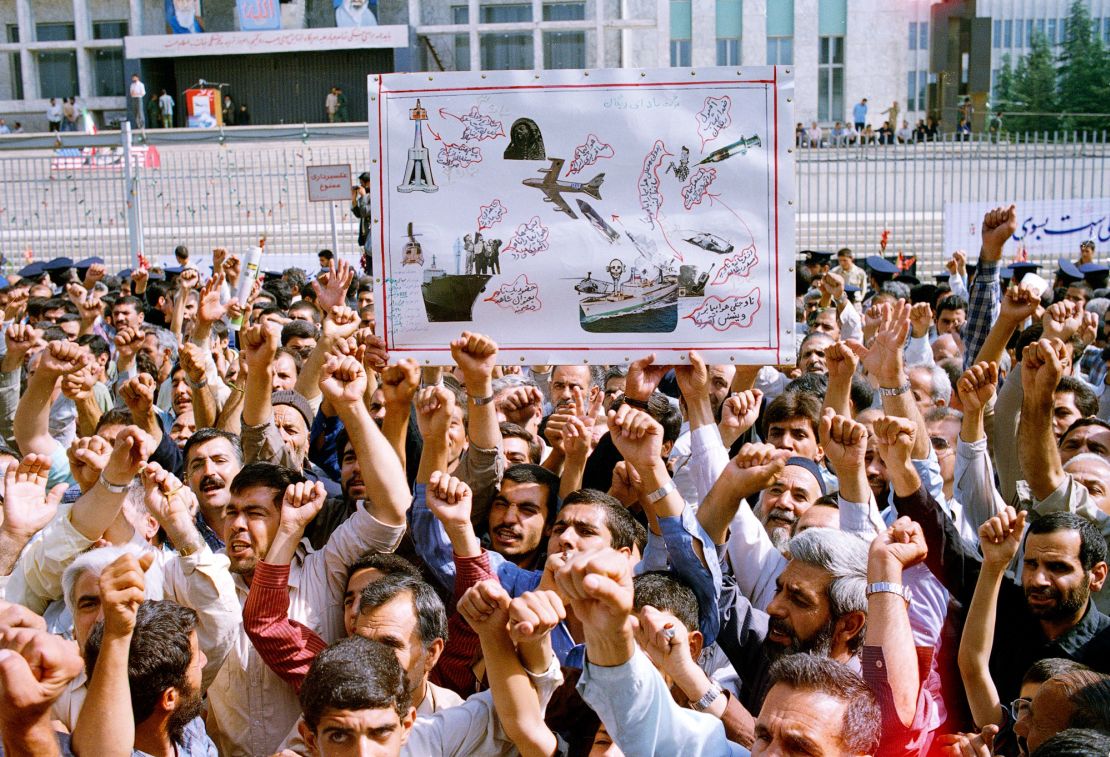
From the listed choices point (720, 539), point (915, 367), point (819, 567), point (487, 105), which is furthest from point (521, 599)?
Answer: point (915, 367)

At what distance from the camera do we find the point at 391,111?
4828 mm

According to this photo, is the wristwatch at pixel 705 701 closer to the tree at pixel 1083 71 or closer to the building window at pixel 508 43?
the tree at pixel 1083 71

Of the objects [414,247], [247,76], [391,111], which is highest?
[247,76]

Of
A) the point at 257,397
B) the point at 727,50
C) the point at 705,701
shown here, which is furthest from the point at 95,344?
the point at 727,50

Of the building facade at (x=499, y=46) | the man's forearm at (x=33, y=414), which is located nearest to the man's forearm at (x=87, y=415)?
the man's forearm at (x=33, y=414)

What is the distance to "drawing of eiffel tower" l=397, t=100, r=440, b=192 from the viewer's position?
4820 mm

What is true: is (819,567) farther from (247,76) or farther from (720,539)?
(247,76)

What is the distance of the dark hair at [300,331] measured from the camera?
8086 millimetres

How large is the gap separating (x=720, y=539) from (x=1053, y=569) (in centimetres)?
107

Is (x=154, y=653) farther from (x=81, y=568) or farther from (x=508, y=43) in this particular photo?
(x=508, y=43)

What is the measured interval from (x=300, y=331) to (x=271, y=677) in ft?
14.9

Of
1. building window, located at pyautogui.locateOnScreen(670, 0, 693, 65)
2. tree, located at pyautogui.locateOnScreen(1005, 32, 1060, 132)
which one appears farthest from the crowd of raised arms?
building window, located at pyautogui.locateOnScreen(670, 0, 693, 65)

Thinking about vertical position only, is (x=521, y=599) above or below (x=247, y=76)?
below

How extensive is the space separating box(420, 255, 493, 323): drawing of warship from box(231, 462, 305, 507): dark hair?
0.89 meters
